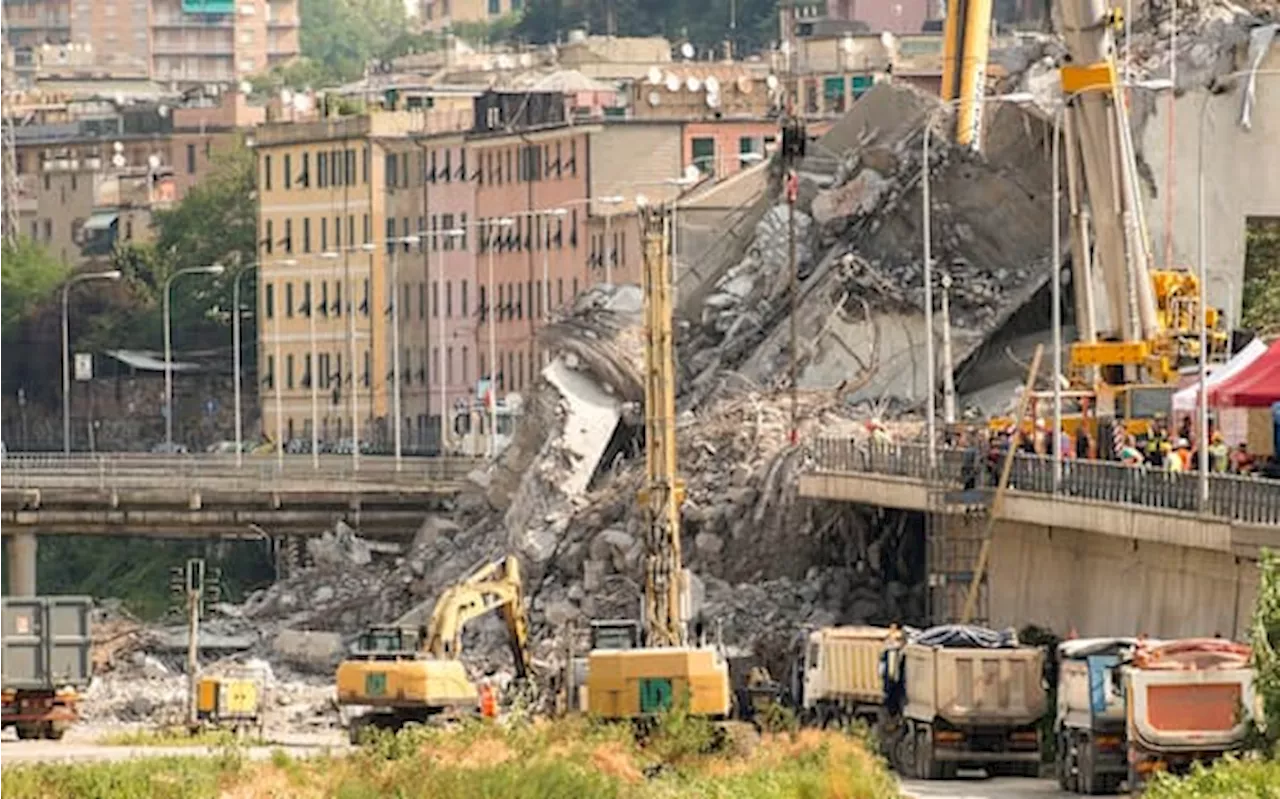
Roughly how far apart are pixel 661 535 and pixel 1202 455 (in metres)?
14.3

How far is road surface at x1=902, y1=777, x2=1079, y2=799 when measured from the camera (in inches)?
3169

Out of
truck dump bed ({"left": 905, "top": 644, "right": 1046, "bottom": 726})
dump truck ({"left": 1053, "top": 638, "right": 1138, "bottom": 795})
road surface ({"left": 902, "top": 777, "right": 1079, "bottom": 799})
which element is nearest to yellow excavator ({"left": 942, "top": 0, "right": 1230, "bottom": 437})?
truck dump bed ({"left": 905, "top": 644, "right": 1046, "bottom": 726})

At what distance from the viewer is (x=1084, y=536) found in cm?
9700

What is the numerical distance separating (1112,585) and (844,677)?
18.7ft

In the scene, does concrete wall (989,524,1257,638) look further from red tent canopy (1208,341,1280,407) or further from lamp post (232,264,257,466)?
lamp post (232,264,257,466)

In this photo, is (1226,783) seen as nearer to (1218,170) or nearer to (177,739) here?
(177,739)

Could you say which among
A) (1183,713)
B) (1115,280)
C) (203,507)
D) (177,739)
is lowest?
(203,507)

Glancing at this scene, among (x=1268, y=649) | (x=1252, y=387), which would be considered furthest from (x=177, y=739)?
(x=1268, y=649)

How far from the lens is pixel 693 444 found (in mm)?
119062

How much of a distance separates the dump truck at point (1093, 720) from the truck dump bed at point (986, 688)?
105 inches

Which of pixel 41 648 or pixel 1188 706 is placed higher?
pixel 1188 706

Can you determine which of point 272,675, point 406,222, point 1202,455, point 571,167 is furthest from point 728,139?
point 1202,455

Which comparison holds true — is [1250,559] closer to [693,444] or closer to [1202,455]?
[1202,455]

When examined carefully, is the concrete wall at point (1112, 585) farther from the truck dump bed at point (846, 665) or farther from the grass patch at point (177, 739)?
the grass patch at point (177, 739)
